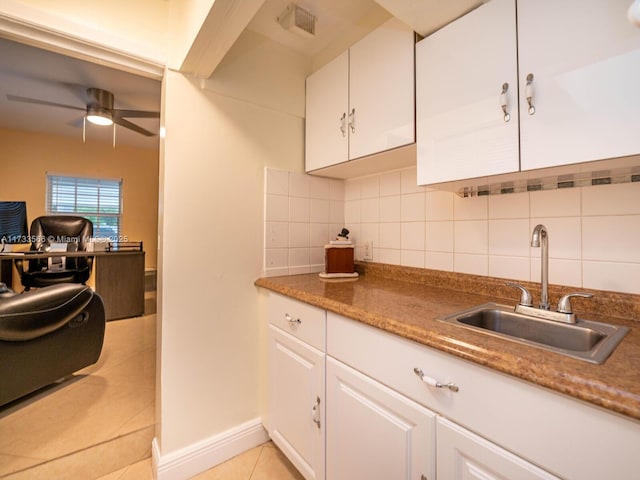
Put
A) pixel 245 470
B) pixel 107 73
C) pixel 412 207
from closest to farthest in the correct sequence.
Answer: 1. pixel 245 470
2. pixel 412 207
3. pixel 107 73

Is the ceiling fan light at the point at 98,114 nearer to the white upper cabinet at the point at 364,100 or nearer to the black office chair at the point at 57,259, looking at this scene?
the black office chair at the point at 57,259

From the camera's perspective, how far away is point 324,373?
3.68 ft

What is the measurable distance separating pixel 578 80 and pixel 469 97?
0.29 meters

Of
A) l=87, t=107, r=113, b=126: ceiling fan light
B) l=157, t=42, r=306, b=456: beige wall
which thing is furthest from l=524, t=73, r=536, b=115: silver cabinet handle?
l=87, t=107, r=113, b=126: ceiling fan light

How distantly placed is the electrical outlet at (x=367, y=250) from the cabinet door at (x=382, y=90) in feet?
1.87

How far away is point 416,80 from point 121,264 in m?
3.65

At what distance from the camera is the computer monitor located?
3713mm

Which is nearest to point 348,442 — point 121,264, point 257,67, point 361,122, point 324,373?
point 324,373

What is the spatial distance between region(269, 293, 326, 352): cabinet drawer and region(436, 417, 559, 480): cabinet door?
52 centimetres

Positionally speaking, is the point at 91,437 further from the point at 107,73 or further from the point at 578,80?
the point at 107,73

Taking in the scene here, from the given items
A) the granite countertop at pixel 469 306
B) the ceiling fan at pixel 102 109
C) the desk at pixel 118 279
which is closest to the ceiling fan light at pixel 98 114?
the ceiling fan at pixel 102 109

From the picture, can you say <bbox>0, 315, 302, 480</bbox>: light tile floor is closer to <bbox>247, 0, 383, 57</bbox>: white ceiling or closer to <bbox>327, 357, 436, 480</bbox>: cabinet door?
<bbox>327, 357, 436, 480</bbox>: cabinet door

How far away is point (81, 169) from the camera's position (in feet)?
14.9

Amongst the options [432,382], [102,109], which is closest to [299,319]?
[432,382]
